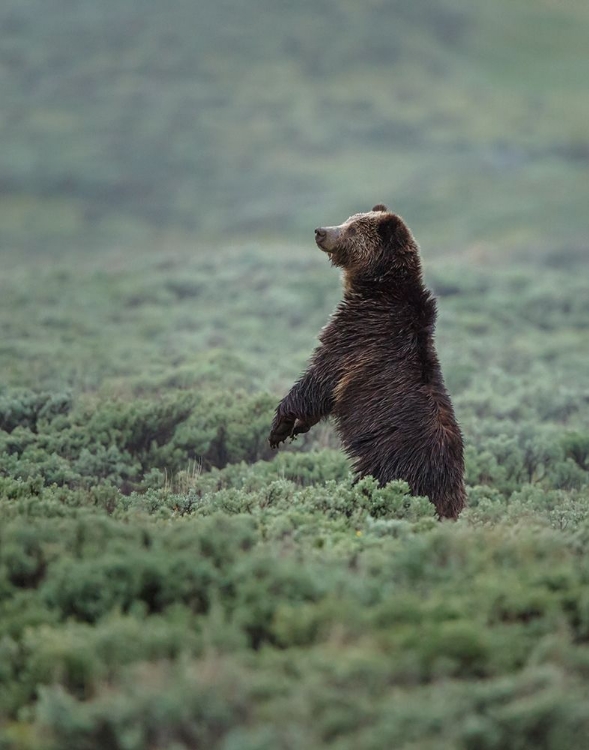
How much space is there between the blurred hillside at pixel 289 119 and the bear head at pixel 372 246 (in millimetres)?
15761

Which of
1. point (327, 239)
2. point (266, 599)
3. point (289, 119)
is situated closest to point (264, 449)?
point (327, 239)

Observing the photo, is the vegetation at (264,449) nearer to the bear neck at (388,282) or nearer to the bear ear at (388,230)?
the bear neck at (388,282)

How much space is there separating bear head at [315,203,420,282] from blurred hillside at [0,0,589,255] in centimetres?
1576

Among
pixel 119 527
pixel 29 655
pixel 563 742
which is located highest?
pixel 119 527

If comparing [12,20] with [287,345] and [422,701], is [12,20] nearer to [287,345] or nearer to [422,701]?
[287,345]

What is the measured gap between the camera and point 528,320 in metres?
17.6

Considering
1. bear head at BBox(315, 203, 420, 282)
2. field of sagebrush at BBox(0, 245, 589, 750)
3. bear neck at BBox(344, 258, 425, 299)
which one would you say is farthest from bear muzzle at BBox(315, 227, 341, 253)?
field of sagebrush at BBox(0, 245, 589, 750)

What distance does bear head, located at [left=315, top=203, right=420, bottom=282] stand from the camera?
7.77 m

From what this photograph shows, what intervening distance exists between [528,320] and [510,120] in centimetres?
2189

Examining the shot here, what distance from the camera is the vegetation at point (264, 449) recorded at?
3.86 m

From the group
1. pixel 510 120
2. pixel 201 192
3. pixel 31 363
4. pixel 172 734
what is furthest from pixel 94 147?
pixel 172 734

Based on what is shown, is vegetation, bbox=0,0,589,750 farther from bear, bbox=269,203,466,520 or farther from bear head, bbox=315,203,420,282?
bear head, bbox=315,203,420,282

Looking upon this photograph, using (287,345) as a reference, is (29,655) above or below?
below

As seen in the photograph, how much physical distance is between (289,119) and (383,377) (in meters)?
32.6
